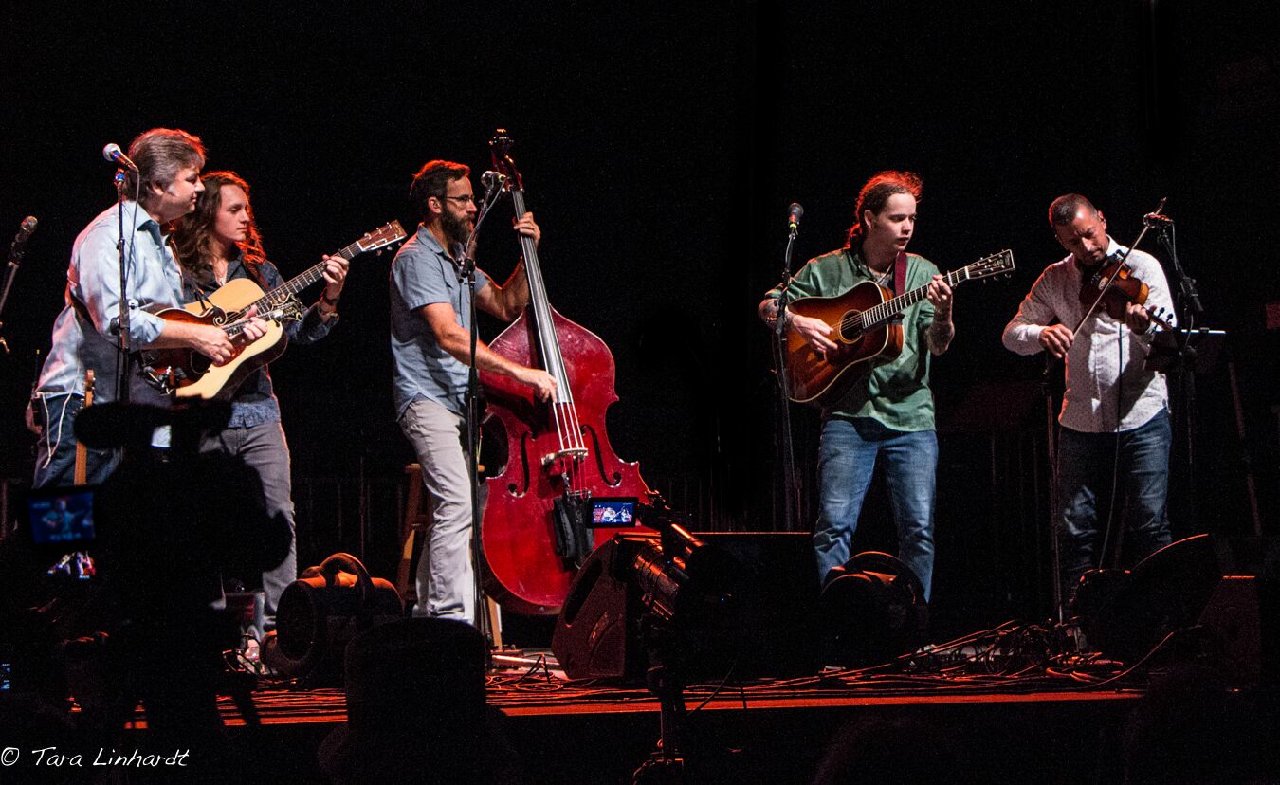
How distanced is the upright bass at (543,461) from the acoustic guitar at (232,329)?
31.7 inches

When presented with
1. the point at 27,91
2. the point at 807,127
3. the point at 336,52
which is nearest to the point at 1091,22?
the point at 807,127

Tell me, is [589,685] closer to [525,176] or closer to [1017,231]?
[525,176]

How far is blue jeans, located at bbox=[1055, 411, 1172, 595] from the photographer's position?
503cm

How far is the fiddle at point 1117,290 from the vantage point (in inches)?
199

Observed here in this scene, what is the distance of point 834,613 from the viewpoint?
4156 millimetres

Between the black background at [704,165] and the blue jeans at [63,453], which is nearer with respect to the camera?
the blue jeans at [63,453]

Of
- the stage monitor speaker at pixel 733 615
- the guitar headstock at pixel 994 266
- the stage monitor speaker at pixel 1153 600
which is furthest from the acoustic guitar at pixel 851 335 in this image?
the stage monitor speaker at pixel 733 615

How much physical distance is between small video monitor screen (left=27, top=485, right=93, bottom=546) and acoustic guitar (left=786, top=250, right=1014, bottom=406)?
3.09 metres

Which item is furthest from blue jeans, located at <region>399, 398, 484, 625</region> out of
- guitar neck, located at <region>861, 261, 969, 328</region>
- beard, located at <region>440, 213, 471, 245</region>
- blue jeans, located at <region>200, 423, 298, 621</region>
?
guitar neck, located at <region>861, 261, 969, 328</region>

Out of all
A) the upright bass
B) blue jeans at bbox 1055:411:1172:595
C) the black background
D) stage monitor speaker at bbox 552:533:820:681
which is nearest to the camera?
stage monitor speaker at bbox 552:533:820:681

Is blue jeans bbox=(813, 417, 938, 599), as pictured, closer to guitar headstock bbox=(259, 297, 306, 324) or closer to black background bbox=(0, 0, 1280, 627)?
black background bbox=(0, 0, 1280, 627)

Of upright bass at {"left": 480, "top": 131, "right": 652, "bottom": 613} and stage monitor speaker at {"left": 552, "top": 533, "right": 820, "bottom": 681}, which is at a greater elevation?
upright bass at {"left": 480, "top": 131, "right": 652, "bottom": 613}

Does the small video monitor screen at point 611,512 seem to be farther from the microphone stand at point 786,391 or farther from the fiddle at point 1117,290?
the fiddle at point 1117,290

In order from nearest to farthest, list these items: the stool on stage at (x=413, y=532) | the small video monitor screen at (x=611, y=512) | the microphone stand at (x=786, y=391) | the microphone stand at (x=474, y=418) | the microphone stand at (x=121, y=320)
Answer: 1. the small video monitor screen at (x=611, y=512)
2. the microphone stand at (x=121, y=320)
3. the microphone stand at (x=474, y=418)
4. the microphone stand at (x=786, y=391)
5. the stool on stage at (x=413, y=532)
